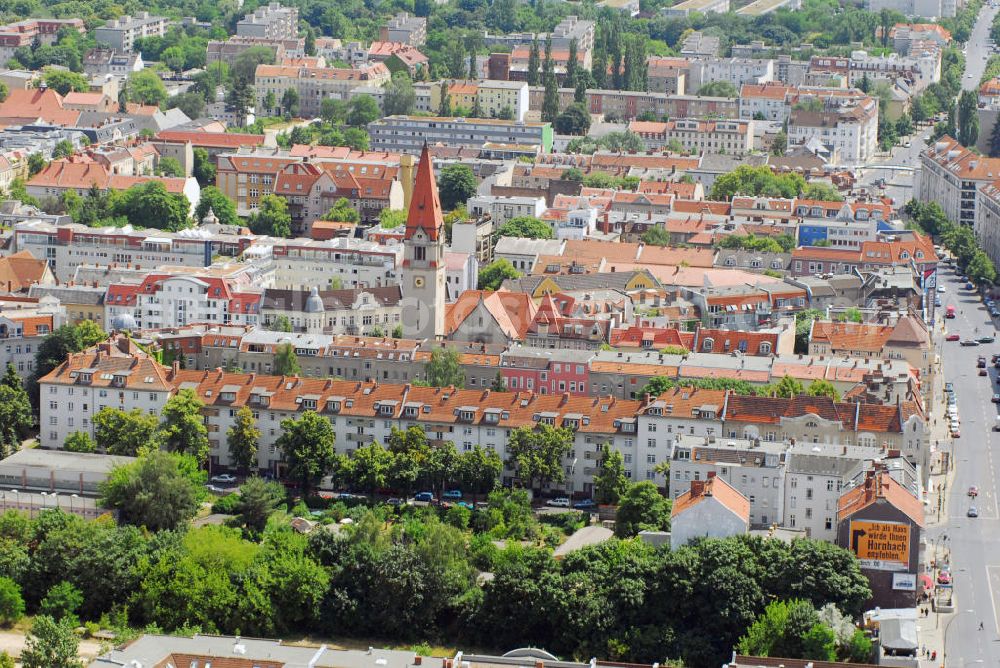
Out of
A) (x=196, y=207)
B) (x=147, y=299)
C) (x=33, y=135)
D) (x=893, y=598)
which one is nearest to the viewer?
(x=893, y=598)

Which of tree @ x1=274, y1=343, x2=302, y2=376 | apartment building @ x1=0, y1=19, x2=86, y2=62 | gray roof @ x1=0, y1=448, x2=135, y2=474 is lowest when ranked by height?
gray roof @ x1=0, y1=448, x2=135, y2=474

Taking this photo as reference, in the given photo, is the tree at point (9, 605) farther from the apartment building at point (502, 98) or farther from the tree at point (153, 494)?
the apartment building at point (502, 98)

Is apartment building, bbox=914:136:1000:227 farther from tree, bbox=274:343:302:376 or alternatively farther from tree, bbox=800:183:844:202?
tree, bbox=274:343:302:376

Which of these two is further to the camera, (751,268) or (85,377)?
(751,268)

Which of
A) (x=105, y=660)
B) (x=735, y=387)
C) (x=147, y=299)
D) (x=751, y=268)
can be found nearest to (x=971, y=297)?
(x=751, y=268)

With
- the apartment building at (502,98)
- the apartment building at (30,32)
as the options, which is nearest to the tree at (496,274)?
the apartment building at (502,98)

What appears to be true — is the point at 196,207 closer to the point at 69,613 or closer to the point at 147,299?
the point at 147,299

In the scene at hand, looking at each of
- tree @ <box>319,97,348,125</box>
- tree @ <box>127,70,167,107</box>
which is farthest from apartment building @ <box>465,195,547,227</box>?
tree @ <box>127,70,167,107</box>
